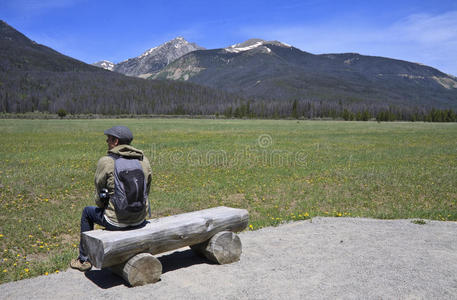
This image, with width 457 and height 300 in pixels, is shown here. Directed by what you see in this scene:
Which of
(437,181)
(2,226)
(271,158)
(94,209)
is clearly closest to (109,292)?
(94,209)

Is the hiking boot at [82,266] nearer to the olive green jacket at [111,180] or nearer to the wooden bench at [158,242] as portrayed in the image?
the wooden bench at [158,242]

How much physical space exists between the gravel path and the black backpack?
1.40 metres

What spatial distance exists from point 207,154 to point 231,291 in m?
20.6

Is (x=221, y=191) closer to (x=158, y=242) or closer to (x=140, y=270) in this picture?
(x=158, y=242)

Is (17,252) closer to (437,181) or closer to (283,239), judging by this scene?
(283,239)

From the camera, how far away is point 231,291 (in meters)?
6.04

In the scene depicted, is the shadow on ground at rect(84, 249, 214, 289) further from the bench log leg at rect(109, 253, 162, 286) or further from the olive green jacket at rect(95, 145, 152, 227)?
the olive green jacket at rect(95, 145, 152, 227)

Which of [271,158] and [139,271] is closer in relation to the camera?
[139,271]

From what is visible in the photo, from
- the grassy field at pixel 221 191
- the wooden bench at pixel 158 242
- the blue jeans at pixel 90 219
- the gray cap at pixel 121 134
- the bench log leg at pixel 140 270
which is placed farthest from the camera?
the grassy field at pixel 221 191

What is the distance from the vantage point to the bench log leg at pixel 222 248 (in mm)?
7293

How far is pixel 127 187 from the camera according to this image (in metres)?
6.25

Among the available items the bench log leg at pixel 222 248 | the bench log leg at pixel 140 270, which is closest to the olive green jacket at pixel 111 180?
the bench log leg at pixel 140 270

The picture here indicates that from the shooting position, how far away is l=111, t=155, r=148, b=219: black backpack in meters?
6.25

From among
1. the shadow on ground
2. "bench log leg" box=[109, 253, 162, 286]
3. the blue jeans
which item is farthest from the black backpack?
the shadow on ground
